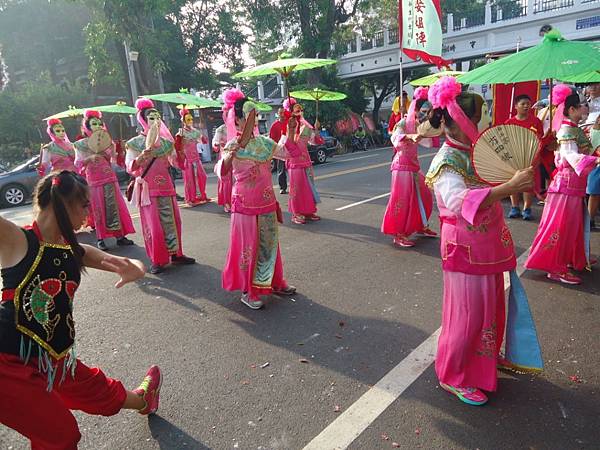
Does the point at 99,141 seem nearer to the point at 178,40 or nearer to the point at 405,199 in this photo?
the point at 405,199

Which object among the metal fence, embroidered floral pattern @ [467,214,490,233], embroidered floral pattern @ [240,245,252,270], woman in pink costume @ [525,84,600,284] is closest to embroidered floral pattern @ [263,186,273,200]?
embroidered floral pattern @ [240,245,252,270]

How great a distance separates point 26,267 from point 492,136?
225 cm

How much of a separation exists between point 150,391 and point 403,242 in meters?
4.08

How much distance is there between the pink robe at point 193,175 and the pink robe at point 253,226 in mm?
5698

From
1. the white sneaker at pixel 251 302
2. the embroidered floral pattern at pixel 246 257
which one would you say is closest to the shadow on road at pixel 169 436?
the white sneaker at pixel 251 302

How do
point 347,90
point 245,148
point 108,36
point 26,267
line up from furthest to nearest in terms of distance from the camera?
point 347,90 → point 108,36 → point 245,148 → point 26,267

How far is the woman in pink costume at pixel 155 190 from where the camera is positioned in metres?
5.34

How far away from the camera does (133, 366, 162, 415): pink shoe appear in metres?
2.59

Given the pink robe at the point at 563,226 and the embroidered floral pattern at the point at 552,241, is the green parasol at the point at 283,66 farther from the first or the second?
the embroidered floral pattern at the point at 552,241

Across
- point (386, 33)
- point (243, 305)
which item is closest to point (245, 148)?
point (243, 305)

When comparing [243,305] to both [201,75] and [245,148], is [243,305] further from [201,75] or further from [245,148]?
[201,75]

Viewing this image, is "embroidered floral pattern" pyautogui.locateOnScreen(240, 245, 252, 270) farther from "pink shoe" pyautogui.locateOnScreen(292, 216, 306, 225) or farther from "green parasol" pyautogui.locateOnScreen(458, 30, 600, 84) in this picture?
"pink shoe" pyautogui.locateOnScreen(292, 216, 306, 225)

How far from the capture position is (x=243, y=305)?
434 cm

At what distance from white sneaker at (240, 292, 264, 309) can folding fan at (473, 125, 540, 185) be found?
2.47 meters
